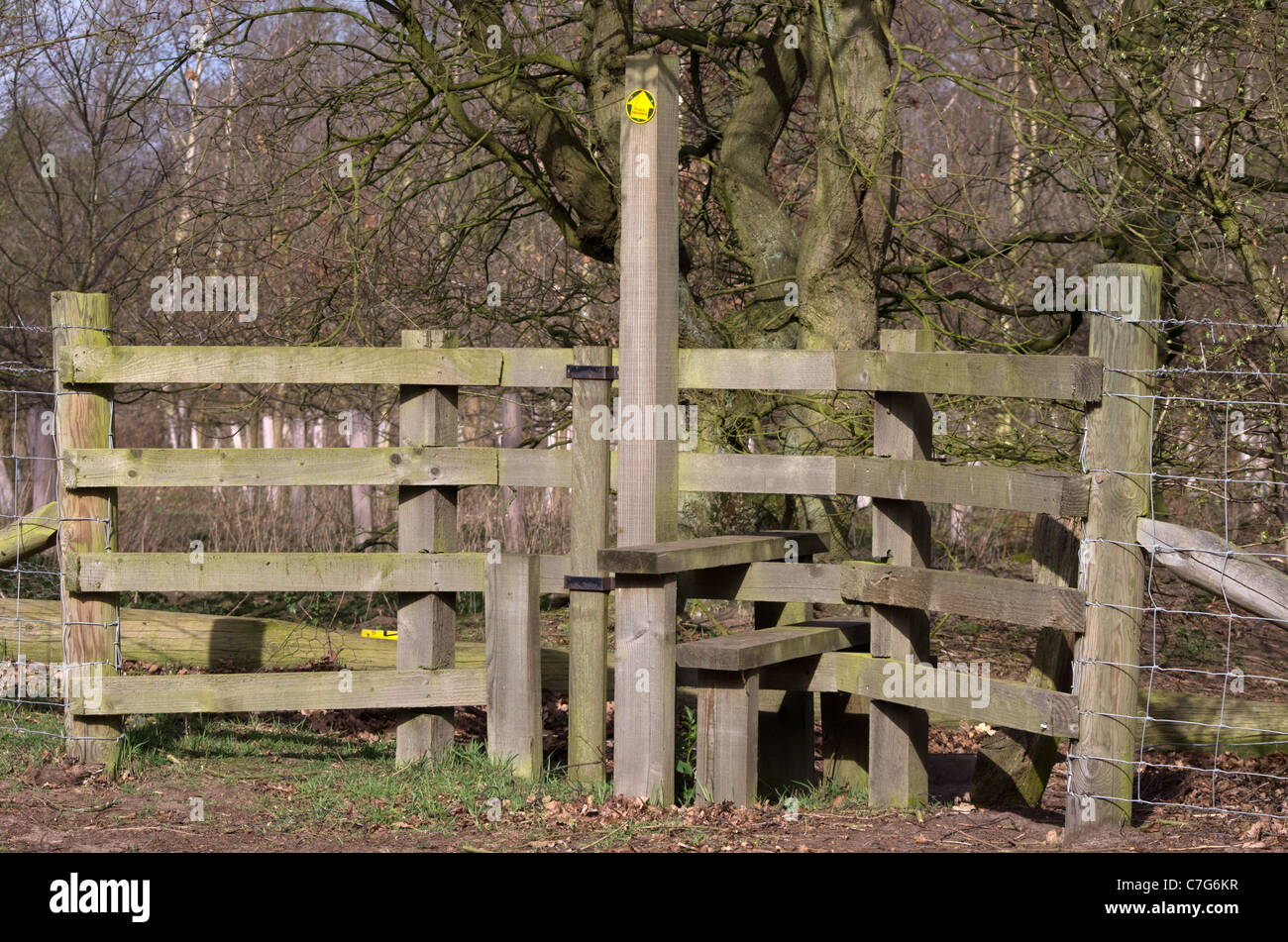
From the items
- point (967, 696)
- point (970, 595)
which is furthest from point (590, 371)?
point (967, 696)

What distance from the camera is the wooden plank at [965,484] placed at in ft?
15.9

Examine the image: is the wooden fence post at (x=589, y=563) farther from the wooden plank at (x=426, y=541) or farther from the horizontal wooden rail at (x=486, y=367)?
the wooden plank at (x=426, y=541)

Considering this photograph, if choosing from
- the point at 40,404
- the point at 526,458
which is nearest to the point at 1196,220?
the point at 526,458

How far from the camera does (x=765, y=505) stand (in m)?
9.66

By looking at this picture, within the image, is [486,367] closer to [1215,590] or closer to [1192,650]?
[1215,590]

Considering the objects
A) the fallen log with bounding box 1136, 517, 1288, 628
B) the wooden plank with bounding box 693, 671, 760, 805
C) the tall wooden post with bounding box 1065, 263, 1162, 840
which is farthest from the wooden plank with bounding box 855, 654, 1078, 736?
the fallen log with bounding box 1136, 517, 1288, 628

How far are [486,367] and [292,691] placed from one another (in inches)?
69.1

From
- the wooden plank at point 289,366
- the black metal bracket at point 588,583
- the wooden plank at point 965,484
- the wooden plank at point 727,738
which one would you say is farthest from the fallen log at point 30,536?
the wooden plank at point 965,484

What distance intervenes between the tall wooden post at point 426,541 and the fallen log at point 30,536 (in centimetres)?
229

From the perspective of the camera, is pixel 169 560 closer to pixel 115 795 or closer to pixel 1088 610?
pixel 115 795

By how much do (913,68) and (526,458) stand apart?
341 cm

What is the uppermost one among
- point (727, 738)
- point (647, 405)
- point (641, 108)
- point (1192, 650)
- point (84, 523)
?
point (641, 108)

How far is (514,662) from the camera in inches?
227

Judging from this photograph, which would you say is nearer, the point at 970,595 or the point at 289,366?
the point at 970,595
